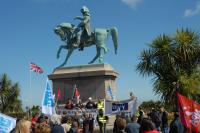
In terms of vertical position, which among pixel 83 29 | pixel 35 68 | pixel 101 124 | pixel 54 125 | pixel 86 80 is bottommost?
pixel 54 125

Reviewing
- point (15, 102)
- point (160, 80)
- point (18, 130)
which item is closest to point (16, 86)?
point (15, 102)

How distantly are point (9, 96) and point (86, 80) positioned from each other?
1615 centimetres

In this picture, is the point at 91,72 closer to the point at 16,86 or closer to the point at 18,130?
the point at 16,86

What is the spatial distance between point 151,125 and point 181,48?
21.3m

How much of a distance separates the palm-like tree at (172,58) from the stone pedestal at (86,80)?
2.91m

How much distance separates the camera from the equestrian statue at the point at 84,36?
32062 mm

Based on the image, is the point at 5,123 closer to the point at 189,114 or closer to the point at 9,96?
the point at 189,114

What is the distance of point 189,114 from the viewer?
12.8 meters

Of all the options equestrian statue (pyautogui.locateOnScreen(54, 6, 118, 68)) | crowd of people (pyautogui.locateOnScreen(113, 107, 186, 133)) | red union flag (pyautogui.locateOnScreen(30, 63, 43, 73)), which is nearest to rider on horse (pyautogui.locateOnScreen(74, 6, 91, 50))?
equestrian statue (pyautogui.locateOnScreen(54, 6, 118, 68))

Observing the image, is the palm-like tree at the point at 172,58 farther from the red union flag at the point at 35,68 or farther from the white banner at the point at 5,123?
the white banner at the point at 5,123

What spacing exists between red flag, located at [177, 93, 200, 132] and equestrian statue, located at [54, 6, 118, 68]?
63.1ft

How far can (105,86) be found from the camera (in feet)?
104

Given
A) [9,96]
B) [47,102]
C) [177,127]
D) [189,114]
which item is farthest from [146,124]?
[9,96]

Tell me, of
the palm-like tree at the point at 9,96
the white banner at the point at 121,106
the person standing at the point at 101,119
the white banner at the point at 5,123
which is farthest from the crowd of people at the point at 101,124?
the palm-like tree at the point at 9,96
